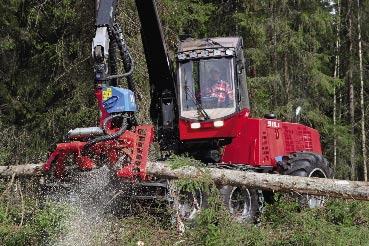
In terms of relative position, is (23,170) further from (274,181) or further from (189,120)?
(274,181)

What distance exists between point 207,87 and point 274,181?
2.39 metres

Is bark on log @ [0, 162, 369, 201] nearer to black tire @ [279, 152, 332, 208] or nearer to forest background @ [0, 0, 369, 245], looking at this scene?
forest background @ [0, 0, 369, 245]

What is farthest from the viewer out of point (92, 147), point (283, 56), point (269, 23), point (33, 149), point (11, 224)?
point (283, 56)

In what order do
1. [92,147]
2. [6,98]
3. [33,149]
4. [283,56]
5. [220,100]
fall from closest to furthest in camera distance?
[92,147] < [220,100] < [33,149] < [6,98] < [283,56]

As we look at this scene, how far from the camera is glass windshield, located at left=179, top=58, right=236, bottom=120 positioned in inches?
350

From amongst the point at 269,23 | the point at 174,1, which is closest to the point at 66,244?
the point at 174,1

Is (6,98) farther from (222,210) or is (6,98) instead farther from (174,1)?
(222,210)

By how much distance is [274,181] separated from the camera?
7047 mm

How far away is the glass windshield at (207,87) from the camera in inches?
350

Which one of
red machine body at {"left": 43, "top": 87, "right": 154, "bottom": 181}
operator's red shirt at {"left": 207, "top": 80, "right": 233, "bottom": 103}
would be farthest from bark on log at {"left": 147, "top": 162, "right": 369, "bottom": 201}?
operator's red shirt at {"left": 207, "top": 80, "right": 233, "bottom": 103}

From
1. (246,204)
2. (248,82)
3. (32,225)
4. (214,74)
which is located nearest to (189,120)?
(214,74)

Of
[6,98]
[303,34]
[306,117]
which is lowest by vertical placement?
Answer: [306,117]

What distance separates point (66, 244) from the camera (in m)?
7.09

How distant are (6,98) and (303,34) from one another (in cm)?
973
